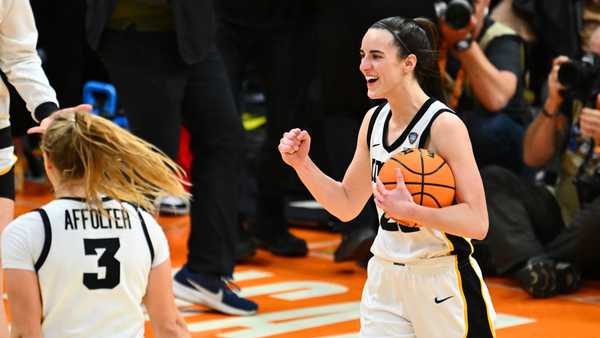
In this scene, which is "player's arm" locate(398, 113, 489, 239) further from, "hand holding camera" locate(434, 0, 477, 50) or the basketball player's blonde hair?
"hand holding camera" locate(434, 0, 477, 50)

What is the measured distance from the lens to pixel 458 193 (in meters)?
3.42

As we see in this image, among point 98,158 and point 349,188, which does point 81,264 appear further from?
point 349,188

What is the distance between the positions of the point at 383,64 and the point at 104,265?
1.23 meters

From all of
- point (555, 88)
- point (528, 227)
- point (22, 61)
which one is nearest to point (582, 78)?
point (555, 88)

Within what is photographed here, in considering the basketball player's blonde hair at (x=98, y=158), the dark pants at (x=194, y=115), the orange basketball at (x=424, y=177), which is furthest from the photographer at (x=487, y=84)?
→ the basketball player's blonde hair at (x=98, y=158)

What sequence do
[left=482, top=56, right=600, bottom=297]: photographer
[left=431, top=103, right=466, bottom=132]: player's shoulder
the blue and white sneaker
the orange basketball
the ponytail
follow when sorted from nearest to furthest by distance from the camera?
the orange basketball, [left=431, top=103, right=466, bottom=132]: player's shoulder, the ponytail, the blue and white sneaker, [left=482, top=56, right=600, bottom=297]: photographer

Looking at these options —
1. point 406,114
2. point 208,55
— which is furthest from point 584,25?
point 406,114

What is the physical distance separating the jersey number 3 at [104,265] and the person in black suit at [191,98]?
2.25 m

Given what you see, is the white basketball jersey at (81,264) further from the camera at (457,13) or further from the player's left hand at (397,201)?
the camera at (457,13)

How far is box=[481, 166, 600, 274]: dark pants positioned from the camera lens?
83 cm

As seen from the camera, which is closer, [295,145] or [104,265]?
[104,265]

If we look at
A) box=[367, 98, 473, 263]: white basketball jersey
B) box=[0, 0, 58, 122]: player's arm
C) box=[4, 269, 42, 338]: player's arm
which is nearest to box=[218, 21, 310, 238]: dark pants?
box=[0, 0, 58, 122]: player's arm

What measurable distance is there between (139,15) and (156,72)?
266 millimetres

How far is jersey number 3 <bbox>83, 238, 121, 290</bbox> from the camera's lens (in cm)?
277
